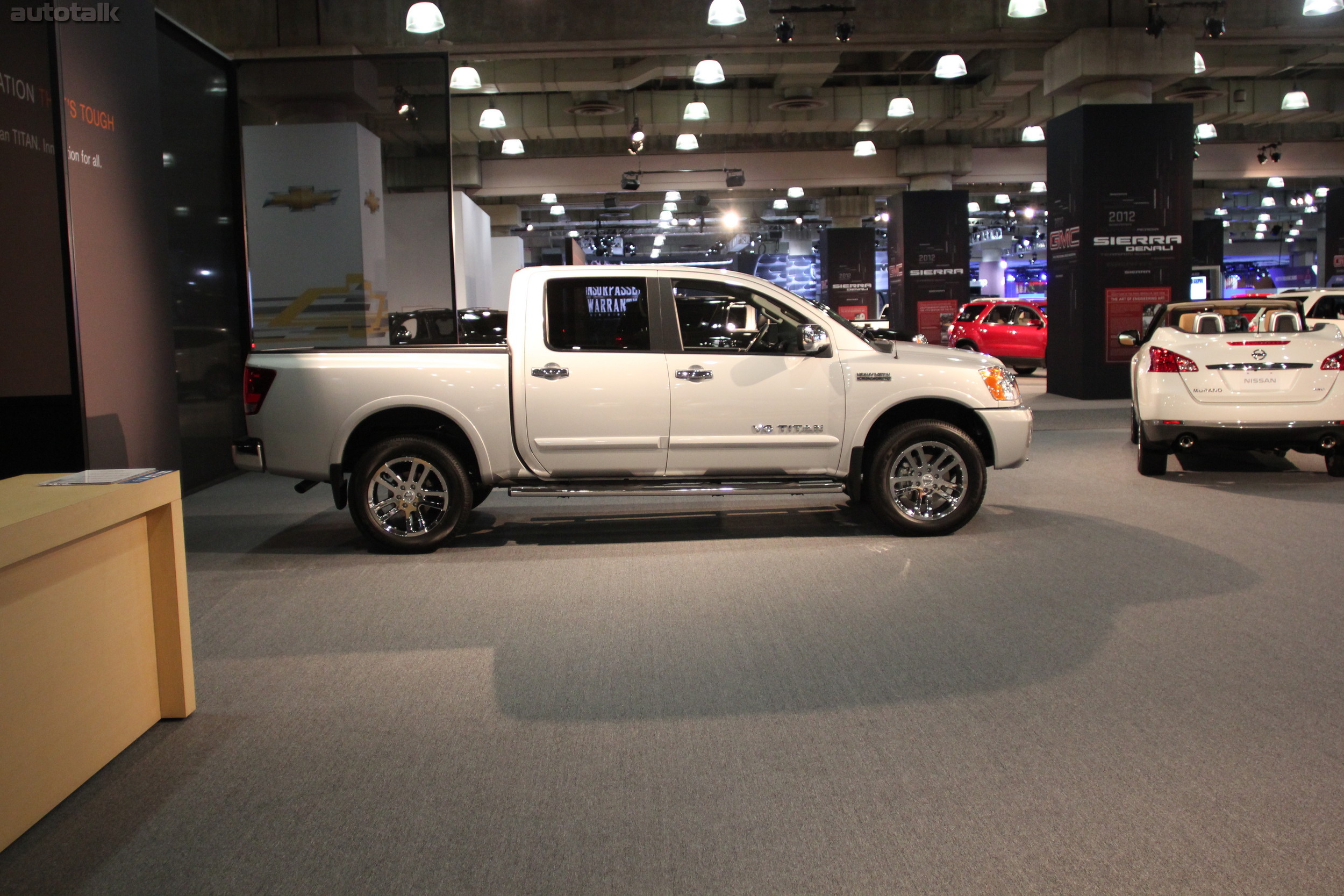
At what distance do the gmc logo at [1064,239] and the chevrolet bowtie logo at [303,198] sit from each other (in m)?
10.7

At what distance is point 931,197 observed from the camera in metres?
27.5

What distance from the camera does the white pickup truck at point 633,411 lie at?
6.48 meters

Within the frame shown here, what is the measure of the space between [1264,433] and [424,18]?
914cm

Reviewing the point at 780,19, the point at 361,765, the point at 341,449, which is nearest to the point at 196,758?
the point at 361,765

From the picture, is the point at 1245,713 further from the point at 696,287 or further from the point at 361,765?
the point at 696,287

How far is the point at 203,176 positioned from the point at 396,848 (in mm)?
8908

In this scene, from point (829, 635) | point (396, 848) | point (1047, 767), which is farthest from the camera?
point (829, 635)

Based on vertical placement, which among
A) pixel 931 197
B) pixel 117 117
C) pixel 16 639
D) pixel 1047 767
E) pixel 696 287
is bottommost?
pixel 1047 767

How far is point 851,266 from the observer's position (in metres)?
36.0

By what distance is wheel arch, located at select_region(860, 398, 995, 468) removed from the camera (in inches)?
268

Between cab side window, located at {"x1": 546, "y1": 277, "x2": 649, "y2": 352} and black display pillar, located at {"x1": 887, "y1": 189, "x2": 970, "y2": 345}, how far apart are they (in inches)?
872

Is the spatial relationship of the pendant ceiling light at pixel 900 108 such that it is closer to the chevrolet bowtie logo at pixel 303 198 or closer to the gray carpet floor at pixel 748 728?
the chevrolet bowtie logo at pixel 303 198

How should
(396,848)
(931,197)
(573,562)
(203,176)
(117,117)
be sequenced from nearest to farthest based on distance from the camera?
(396,848)
(573,562)
(117,117)
(203,176)
(931,197)

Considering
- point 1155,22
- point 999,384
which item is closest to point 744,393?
point 999,384
